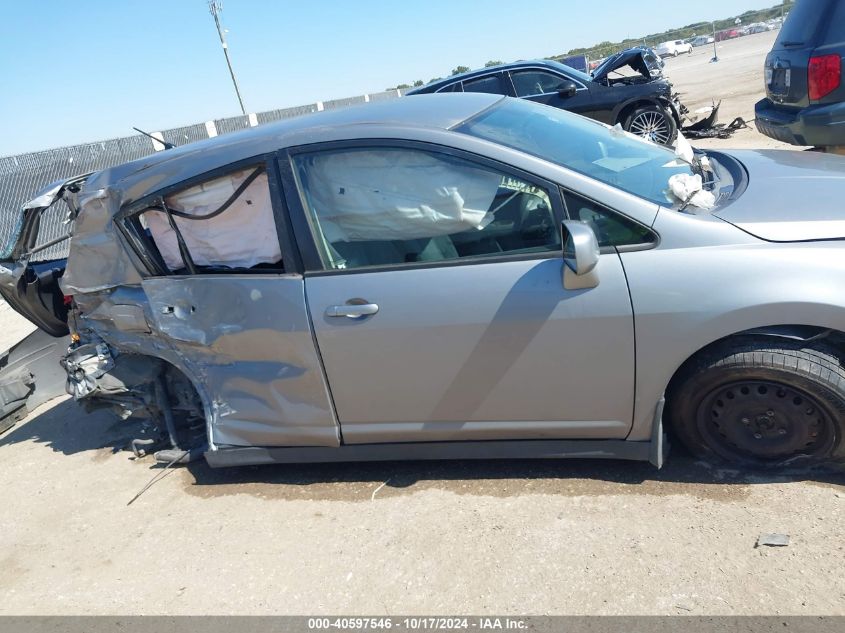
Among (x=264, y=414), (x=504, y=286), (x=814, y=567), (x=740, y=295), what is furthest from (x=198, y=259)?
(x=814, y=567)

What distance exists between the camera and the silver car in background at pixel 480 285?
247cm

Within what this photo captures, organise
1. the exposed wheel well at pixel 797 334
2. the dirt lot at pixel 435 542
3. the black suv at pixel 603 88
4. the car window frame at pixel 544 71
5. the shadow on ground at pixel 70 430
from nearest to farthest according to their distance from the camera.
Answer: the dirt lot at pixel 435 542 < the exposed wheel well at pixel 797 334 < the shadow on ground at pixel 70 430 < the black suv at pixel 603 88 < the car window frame at pixel 544 71

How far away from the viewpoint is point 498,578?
2.51 metres

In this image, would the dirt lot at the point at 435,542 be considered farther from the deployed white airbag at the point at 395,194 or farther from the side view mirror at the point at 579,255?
the deployed white airbag at the point at 395,194

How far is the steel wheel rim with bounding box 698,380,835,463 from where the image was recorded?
8.30 feet

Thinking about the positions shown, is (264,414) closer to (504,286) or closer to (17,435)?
(504,286)

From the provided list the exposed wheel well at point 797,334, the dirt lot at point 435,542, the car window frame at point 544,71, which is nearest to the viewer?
the dirt lot at point 435,542

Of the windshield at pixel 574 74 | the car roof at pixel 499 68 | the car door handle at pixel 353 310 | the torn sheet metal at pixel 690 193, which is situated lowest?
the car door handle at pixel 353 310

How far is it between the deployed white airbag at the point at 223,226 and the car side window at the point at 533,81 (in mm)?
8707

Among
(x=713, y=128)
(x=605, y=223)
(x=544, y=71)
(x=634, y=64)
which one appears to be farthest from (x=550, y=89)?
(x=605, y=223)

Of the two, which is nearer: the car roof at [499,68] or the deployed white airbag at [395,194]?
the deployed white airbag at [395,194]

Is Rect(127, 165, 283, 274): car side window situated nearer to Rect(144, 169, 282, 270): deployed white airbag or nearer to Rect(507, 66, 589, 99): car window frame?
Rect(144, 169, 282, 270): deployed white airbag

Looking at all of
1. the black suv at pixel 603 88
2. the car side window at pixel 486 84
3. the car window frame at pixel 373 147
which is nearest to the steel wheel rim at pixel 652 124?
the black suv at pixel 603 88

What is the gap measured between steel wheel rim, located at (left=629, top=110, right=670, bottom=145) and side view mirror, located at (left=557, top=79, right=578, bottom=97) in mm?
1132
